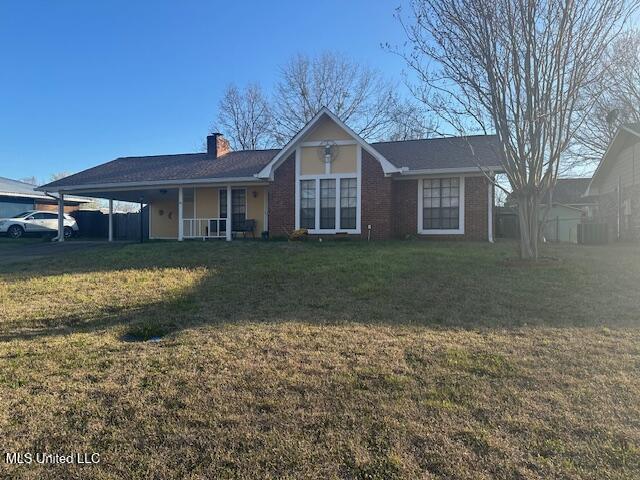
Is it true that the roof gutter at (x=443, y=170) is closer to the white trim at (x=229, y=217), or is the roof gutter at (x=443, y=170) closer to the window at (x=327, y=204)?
the window at (x=327, y=204)

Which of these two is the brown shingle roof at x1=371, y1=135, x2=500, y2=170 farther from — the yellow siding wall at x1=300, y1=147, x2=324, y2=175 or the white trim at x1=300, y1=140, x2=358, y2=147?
the yellow siding wall at x1=300, y1=147, x2=324, y2=175

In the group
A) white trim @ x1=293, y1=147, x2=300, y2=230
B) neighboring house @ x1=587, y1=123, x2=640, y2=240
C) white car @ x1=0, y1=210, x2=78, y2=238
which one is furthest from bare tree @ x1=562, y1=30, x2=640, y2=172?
white car @ x1=0, y1=210, x2=78, y2=238

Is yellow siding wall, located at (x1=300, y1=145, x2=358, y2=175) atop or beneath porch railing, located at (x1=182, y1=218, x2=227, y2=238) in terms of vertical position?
atop

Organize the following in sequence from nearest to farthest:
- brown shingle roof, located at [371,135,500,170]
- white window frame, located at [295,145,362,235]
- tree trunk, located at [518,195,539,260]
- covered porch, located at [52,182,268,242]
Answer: tree trunk, located at [518,195,539,260] < brown shingle roof, located at [371,135,500,170] < white window frame, located at [295,145,362,235] < covered porch, located at [52,182,268,242]

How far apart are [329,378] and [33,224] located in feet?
79.7

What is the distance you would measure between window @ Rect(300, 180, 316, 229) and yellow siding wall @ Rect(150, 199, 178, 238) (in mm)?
8557

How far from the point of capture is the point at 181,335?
518cm

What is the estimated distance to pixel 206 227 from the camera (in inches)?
735

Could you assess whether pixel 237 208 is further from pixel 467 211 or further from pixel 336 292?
pixel 336 292

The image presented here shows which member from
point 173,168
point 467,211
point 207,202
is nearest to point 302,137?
point 207,202

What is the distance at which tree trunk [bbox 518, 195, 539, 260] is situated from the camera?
381 inches

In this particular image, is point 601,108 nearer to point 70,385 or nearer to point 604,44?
point 604,44

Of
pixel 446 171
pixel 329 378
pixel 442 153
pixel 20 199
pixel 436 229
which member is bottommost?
pixel 329 378

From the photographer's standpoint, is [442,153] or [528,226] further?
[442,153]
